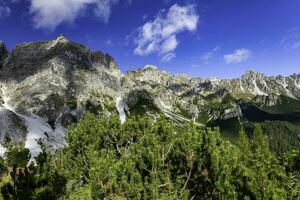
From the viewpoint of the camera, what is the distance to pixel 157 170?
3484 cm

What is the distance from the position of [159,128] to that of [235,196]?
14.3 meters

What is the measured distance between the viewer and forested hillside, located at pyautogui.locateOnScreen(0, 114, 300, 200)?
91.8 feet

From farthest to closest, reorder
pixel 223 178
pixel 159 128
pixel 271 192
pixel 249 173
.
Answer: pixel 159 128 < pixel 223 178 < pixel 249 173 < pixel 271 192

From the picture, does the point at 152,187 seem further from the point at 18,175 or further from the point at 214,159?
the point at 18,175

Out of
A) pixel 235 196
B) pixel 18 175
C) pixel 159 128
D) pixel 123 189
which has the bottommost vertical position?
pixel 235 196

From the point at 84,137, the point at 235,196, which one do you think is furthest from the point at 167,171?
the point at 84,137

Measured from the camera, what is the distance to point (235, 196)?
28438mm

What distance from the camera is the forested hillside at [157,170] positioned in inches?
1102

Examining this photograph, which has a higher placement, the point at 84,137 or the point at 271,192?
the point at 84,137

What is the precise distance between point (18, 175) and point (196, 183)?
17397mm

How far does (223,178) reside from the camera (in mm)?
33344

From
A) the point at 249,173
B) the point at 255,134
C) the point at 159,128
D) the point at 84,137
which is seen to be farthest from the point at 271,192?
the point at 255,134

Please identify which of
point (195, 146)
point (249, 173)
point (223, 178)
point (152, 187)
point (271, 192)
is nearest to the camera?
point (271, 192)

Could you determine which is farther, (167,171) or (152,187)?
(167,171)
